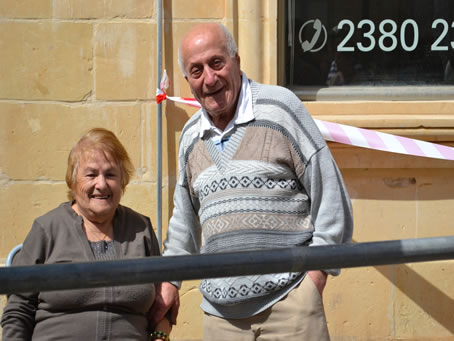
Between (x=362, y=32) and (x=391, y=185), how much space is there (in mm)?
1035

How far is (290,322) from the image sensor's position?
2918mm

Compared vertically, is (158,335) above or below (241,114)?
A: below

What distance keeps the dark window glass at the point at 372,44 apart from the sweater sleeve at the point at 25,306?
278cm

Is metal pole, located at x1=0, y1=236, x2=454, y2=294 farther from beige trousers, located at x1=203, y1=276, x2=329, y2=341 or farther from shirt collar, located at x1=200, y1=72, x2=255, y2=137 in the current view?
shirt collar, located at x1=200, y1=72, x2=255, y2=137

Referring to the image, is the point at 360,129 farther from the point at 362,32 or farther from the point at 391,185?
the point at 362,32

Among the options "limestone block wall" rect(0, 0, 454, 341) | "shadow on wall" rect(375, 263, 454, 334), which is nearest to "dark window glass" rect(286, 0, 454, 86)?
"limestone block wall" rect(0, 0, 454, 341)

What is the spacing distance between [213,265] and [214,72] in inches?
54.7

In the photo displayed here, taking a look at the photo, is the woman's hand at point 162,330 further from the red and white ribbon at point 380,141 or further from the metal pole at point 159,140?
the red and white ribbon at point 380,141

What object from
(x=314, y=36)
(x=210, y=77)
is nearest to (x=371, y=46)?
(x=314, y=36)

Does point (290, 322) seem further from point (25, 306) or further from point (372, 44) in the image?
point (372, 44)

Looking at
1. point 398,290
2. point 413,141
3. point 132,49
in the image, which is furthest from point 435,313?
point 132,49

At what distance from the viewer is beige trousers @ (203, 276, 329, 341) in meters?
2.91

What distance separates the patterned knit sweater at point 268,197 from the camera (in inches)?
114

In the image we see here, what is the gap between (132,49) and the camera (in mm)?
5145
